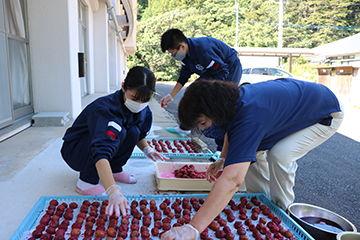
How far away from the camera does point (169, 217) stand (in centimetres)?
202

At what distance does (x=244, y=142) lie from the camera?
5.12ft

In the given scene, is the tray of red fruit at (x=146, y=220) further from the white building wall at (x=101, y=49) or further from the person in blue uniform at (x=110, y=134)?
the white building wall at (x=101, y=49)

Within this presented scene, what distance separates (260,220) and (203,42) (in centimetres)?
208

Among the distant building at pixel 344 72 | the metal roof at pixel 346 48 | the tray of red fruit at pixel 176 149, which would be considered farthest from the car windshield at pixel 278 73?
the tray of red fruit at pixel 176 149

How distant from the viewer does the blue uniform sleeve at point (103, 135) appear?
1809 mm

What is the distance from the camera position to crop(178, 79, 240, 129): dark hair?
1548mm

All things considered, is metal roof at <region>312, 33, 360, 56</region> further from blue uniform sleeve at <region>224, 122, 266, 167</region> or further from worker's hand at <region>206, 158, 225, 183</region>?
blue uniform sleeve at <region>224, 122, 266, 167</region>

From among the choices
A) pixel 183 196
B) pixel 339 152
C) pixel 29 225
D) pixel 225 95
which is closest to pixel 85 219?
pixel 29 225

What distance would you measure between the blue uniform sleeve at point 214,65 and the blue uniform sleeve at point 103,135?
1.58m

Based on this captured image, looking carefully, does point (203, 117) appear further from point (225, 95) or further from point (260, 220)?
point (260, 220)

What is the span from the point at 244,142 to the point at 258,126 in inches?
5.3

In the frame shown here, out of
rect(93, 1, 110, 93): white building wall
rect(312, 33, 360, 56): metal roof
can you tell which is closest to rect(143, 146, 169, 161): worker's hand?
rect(93, 1, 110, 93): white building wall

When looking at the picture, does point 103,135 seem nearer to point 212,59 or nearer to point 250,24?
point 212,59

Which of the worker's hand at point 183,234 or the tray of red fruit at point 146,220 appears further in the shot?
the tray of red fruit at point 146,220
